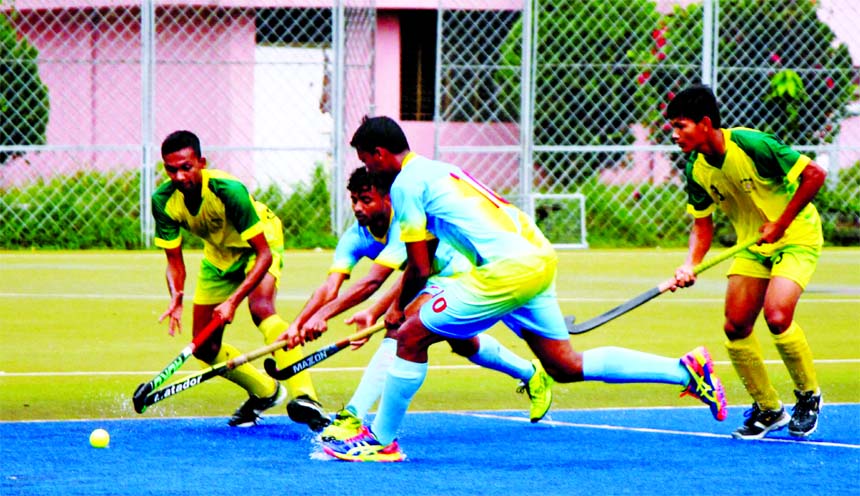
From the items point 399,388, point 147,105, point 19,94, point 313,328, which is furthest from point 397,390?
point 19,94

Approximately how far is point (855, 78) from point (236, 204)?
53.4 feet

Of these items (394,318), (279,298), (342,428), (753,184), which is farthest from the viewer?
(279,298)

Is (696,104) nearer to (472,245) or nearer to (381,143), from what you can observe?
(472,245)

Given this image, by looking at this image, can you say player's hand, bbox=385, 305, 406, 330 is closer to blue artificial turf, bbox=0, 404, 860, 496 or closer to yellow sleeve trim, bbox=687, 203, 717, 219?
blue artificial turf, bbox=0, 404, 860, 496

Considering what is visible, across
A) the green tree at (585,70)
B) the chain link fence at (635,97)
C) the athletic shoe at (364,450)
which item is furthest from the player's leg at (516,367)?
the green tree at (585,70)

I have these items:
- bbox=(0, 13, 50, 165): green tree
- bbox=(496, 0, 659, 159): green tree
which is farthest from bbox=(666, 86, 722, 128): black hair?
bbox=(0, 13, 50, 165): green tree

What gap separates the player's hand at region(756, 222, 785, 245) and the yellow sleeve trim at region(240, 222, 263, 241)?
105 inches

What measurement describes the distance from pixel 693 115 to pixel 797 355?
1378mm

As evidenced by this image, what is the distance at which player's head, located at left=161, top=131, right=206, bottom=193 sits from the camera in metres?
8.27

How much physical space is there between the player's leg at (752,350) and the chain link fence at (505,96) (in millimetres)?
12694

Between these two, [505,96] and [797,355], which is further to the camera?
[505,96]

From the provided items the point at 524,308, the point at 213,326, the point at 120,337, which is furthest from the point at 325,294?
the point at 120,337

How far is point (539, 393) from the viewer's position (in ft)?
27.5

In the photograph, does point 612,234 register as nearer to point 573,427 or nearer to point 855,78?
point 855,78
